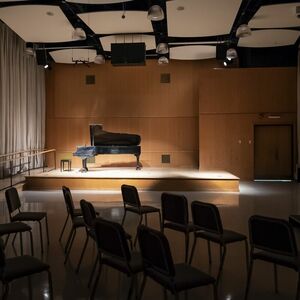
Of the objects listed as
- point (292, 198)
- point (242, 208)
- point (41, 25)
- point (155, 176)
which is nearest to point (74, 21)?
point (41, 25)

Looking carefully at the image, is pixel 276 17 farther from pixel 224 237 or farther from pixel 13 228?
pixel 13 228

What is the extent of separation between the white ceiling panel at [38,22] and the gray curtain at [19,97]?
881 millimetres

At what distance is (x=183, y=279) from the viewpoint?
2367 mm

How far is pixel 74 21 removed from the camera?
8812mm

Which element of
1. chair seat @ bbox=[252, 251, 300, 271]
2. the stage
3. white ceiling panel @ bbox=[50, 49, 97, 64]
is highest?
white ceiling panel @ bbox=[50, 49, 97, 64]

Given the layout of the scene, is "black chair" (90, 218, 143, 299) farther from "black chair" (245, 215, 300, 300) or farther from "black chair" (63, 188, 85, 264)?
"black chair" (63, 188, 85, 264)

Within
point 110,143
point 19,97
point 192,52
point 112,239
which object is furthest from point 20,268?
point 192,52

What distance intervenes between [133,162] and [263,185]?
14.9 ft

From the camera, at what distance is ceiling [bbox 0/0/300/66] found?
7.65m

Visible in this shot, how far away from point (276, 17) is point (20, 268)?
25.6ft

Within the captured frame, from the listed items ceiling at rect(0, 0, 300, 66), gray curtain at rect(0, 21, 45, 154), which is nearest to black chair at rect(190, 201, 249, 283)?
ceiling at rect(0, 0, 300, 66)

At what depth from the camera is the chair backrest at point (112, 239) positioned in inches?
99.8

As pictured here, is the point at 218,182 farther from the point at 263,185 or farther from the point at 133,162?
the point at 133,162

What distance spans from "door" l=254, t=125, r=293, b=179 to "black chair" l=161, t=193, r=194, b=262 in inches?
319
